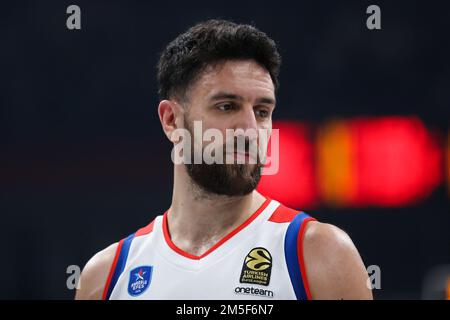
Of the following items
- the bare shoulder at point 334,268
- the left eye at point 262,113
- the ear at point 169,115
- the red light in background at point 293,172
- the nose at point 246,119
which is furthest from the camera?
the red light in background at point 293,172

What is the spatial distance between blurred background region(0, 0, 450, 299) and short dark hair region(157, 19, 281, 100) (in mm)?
4992

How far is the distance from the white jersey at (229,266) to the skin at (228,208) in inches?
2.1

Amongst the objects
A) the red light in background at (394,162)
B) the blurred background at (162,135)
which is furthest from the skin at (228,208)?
the red light in background at (394,162)

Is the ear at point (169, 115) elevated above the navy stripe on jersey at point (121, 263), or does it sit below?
above

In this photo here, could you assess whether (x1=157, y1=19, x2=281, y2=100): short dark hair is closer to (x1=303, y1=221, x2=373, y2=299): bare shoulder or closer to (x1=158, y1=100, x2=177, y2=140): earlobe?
(x1=158, y1=100, x2=177, y2=140): earlobe

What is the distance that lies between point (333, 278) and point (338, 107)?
587cm

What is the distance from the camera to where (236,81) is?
356 centimetres

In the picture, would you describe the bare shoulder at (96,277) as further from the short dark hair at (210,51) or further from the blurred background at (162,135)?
the blurred background at (162,135)

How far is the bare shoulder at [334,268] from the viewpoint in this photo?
3158 millimetres

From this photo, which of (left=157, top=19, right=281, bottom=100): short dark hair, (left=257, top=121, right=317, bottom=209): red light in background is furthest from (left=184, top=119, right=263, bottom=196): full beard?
(left=257, top=121, right=317, bottom=209): red light in background

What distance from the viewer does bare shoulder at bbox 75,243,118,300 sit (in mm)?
3727

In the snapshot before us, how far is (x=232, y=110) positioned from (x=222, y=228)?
0.62m

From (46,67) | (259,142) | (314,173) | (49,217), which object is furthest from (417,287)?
(259,142)

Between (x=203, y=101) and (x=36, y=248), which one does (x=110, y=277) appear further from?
(x=36, y=248)
